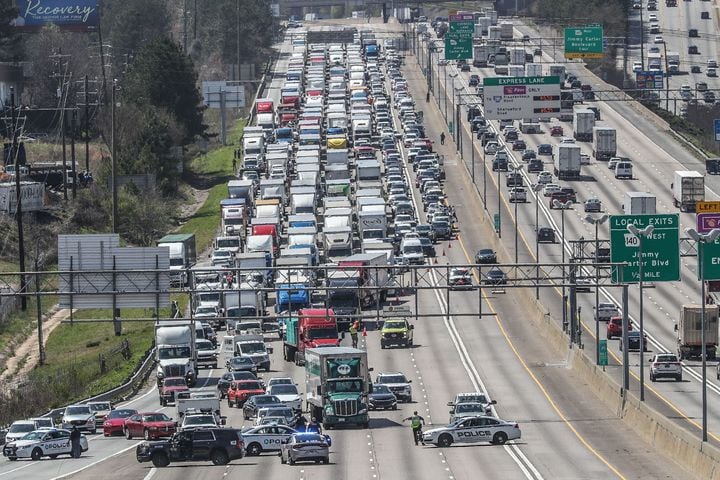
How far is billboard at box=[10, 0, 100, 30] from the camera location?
173625 millimetres

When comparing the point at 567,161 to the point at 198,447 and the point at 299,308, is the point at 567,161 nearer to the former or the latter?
the point at 299,308

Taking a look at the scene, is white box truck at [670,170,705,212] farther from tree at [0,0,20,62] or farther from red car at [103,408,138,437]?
tree at [0,0,20,62]

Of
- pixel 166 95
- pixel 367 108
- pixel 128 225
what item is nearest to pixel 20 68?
pixel 166 95

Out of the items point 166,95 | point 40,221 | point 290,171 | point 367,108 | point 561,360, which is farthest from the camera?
point 367,108

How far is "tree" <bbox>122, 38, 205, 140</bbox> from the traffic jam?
7.23m

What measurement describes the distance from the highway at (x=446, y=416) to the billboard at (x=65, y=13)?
6150 centimetres

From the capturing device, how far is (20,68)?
576 ft

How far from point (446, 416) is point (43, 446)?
17.6 m

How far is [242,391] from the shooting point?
79125 millimetres

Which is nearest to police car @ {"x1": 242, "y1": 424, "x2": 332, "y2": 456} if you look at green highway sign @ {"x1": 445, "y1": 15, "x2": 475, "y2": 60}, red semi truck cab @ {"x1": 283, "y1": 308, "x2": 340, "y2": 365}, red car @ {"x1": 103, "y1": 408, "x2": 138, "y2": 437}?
red car @ {"x1": 103, "y1": 408, "x2": 138, "y2": 437}

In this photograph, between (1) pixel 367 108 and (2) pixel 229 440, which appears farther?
(1) pixel 367 108

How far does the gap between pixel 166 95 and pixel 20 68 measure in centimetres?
1699

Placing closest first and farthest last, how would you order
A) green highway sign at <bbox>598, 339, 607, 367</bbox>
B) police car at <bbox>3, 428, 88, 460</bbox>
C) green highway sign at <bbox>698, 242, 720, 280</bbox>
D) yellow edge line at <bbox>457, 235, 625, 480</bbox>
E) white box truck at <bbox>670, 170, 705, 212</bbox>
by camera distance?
1. yellow edge line at <bbox>457, 235, 625, 480</bbox>
2. police car at <bbox>3, 428, 88, 460</bbox>
3. green highway sign at <bbox>698, 242, 720, 280</bbox>
4. green highway sign at <bbox>598, 339, 607, 367</bbox>
5. white box truck at <bbox>670, 170, 705, 212</bbox>

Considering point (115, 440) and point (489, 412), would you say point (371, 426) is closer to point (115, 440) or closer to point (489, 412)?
point (489, 412)
